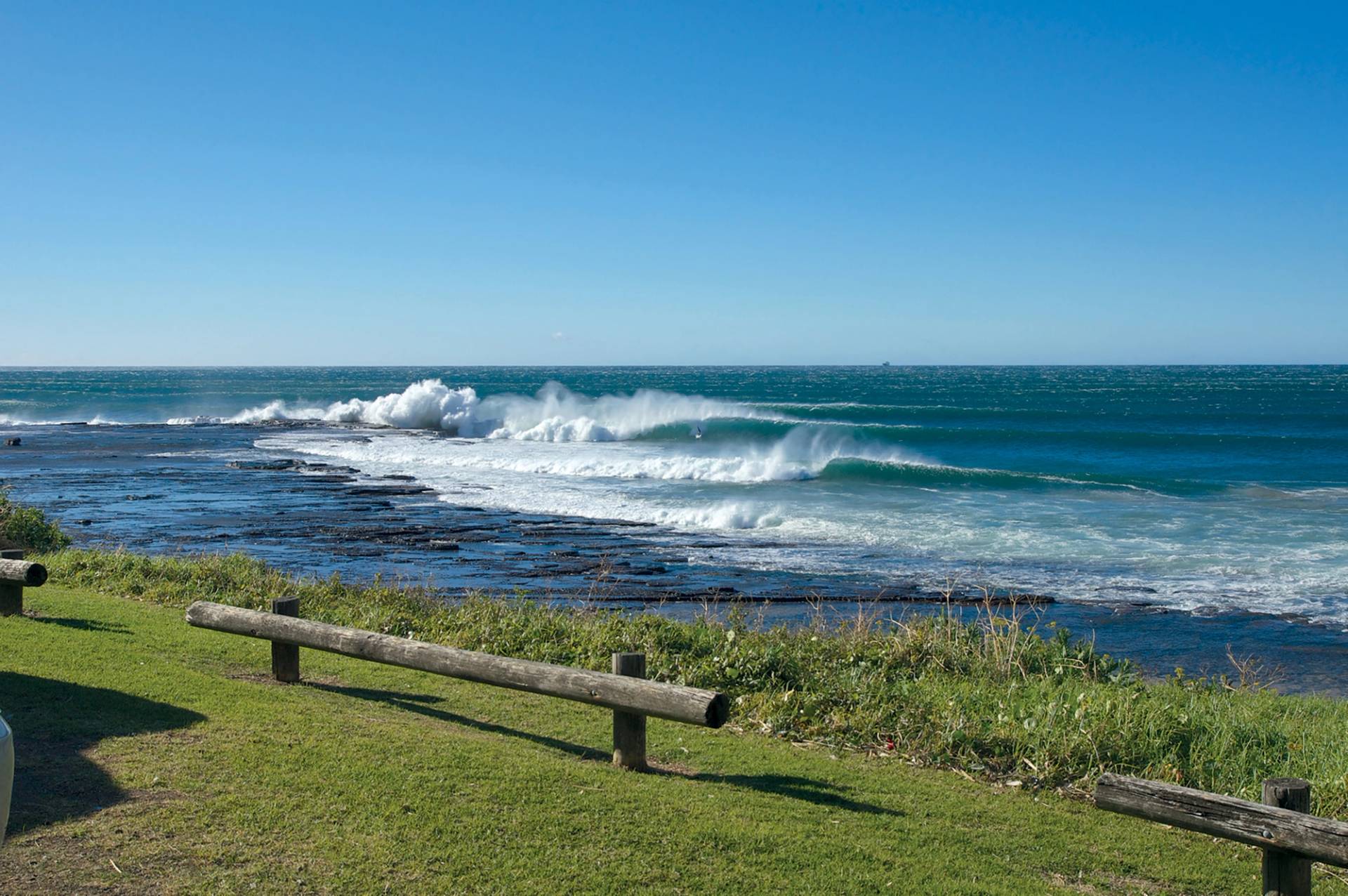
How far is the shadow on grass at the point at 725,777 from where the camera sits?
663 cm

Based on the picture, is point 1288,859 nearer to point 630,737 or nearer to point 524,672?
point 630,737

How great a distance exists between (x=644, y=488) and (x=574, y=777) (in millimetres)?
24678

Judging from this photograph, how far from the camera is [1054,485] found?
31.6 meters

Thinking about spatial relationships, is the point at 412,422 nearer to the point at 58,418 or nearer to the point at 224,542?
the point at 58,418

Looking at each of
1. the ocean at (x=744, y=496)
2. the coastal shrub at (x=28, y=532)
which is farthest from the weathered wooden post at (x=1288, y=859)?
the coastal shrub at (x=28, y=532)

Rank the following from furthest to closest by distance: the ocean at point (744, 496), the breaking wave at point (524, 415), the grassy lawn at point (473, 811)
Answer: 1. the breaking wave at point (524, 415)
2. the ocean at point (744, 496)
3. the grassy lawn at point (473, 811)

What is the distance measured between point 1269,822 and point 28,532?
16614 millimetres

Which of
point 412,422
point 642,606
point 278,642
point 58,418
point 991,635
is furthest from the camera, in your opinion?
point 58,418

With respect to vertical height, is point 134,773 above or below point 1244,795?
above

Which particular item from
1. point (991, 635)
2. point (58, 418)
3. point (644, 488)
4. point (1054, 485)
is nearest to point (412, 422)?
point (58, 418)

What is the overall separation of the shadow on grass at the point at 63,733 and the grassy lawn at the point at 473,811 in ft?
0.06

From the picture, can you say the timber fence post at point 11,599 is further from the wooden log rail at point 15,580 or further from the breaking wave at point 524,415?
the breaking wave at point 524,415

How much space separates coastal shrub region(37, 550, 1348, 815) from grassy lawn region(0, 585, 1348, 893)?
0.48 meters

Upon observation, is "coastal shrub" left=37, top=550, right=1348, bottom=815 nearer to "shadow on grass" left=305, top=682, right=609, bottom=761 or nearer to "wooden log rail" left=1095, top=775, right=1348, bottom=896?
"shadow on grass" left=305, top=682, right=609, bottom=761
